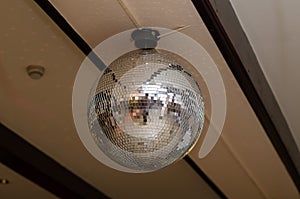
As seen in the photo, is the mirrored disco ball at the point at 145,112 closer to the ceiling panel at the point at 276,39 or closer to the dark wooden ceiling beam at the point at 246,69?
the dark wooden ceiling beam at the point at 246,69

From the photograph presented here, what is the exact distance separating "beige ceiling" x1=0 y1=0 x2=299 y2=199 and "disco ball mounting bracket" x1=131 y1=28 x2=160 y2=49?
0.04 meters

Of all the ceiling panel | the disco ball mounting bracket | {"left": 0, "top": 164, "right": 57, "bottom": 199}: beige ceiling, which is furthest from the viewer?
{"left": 0, "top": 164, "right": 57, "bottom": 199}: beige ceiling

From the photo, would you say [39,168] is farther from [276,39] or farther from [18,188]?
[276,39]

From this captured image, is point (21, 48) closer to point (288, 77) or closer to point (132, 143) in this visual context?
point (132, 143)

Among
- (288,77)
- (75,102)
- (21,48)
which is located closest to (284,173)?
(288,77)

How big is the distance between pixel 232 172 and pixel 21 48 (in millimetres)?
1582

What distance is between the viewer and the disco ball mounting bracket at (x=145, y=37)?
1725mm

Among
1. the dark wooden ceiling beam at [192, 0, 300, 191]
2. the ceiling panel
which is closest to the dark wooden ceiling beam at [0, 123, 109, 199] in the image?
the dark wooden ceiling beam at [192, 0, 300, 191]

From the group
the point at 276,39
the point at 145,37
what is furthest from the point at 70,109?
the point at 276,39

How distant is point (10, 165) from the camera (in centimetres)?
270

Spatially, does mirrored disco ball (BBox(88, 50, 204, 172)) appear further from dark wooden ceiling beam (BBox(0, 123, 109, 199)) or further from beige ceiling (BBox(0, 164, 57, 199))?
beige ceiling (BBox(0, 164, 57, 199))

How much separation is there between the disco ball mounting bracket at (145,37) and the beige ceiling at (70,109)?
4cm

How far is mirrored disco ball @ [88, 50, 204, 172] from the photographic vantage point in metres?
1.47

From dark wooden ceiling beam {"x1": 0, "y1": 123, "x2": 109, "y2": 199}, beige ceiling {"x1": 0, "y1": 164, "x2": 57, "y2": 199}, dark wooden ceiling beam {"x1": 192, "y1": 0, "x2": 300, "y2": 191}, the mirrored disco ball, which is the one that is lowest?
the mirrored disco ball
